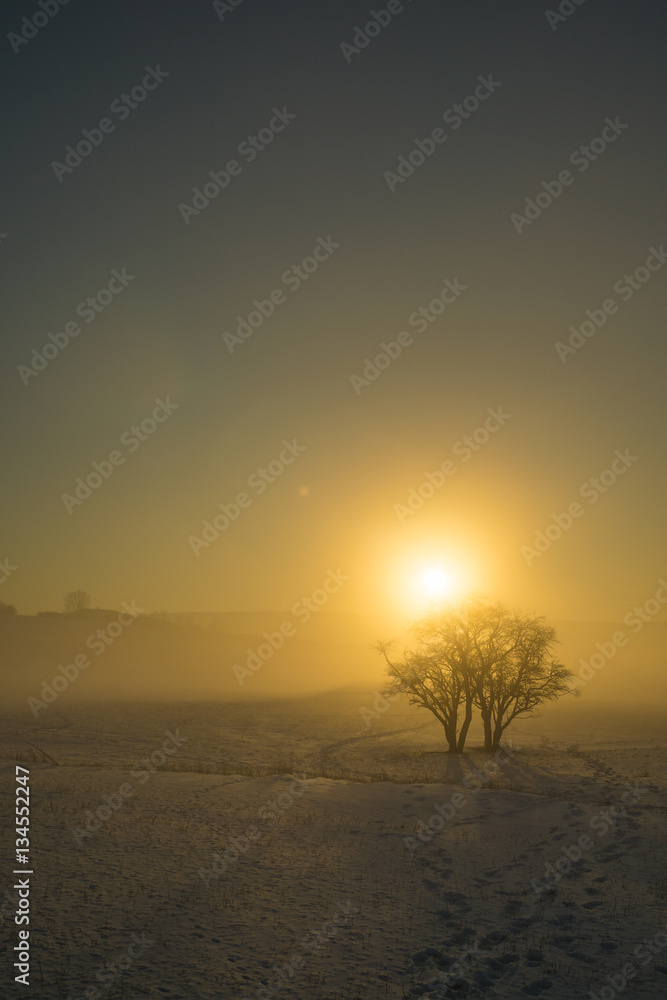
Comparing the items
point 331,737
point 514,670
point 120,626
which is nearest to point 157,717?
point 331,737

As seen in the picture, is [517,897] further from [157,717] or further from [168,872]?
[157,717]

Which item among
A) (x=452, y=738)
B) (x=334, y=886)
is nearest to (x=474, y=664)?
(x=452, y=738)

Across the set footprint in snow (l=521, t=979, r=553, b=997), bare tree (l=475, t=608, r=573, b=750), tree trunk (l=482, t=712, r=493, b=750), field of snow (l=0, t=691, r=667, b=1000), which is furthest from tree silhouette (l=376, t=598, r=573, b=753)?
footprint in snow (l=521, t=979, r=553, b=997)

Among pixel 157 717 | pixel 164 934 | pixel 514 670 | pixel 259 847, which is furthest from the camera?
pixel 157 717

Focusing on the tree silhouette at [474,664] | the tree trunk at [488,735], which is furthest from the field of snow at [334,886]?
the tree trunk at [488,735]

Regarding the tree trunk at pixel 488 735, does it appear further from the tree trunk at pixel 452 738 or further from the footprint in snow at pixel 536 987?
the footprint in snow at pixel 536 987

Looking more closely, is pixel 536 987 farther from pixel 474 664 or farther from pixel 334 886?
pixel 474 664

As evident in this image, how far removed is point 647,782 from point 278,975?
961 inches

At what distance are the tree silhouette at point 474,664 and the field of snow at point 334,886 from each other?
10088 millimetres

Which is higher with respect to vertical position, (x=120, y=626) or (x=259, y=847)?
(x=120, y=626)

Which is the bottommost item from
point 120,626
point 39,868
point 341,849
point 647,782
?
point 647,782

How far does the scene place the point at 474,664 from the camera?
124 feet

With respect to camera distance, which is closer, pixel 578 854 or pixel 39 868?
pixel 39 868

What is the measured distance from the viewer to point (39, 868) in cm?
1277
